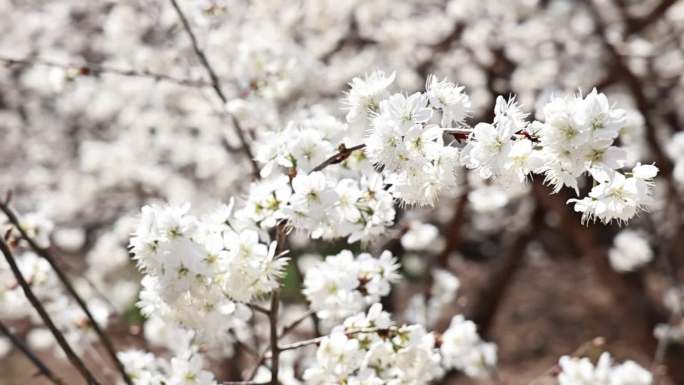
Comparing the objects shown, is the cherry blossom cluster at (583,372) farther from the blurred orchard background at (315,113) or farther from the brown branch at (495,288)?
the brown branch at (495,288)

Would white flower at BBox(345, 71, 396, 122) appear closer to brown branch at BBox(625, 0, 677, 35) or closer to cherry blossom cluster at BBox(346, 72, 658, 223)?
cherry blossom cluster at BBox(346, 72, 658, 223)

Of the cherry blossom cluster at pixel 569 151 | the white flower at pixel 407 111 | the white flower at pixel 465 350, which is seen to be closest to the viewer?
the cherry blossom cluster at pixel 569 151

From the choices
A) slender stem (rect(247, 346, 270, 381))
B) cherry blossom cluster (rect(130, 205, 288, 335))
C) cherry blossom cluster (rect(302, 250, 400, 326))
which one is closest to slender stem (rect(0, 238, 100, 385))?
cherry blossom cluster (rect(130, 205, 288, 335))

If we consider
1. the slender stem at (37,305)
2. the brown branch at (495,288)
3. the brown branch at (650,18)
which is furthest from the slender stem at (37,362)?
the brown branch at (495,288)

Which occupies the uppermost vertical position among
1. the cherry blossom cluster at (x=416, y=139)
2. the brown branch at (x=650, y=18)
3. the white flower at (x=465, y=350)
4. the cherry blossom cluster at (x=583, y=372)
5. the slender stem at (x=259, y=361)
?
the brown branch at (x=650, y=18)

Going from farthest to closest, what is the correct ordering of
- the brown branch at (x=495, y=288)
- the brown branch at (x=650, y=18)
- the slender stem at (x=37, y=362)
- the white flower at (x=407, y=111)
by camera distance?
the brown branch at (x=495, y=288) → the brown branch at (x=650, y=18) → the slender stem at (x=37, y=362) → the white flower at (x=407, y=111)

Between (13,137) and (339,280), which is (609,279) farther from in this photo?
(13,137)
